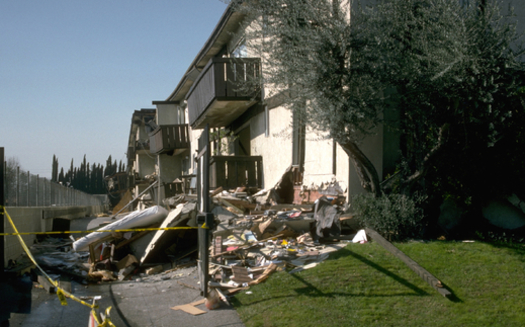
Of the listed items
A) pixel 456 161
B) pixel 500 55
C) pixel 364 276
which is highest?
pixel 500 55

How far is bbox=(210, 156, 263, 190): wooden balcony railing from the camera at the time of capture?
43.5 feet

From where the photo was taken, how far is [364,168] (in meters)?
7.96

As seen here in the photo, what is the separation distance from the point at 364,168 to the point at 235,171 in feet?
20.1

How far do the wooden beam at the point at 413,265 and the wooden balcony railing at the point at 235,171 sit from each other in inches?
265

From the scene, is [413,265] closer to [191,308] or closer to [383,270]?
[383,270]

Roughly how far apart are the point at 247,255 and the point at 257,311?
1.87 metres

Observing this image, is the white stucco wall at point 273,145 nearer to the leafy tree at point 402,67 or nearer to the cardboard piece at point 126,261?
the leafy tree at point 402,67

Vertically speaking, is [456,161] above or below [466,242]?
above

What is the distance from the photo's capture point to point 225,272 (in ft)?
21.9

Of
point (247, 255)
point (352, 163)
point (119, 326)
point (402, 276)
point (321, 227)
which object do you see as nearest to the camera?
point (119, 326)

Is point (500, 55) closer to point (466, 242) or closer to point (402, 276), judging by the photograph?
point (466, 242)

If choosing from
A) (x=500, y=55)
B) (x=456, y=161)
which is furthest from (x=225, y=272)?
(x=500, y=55)

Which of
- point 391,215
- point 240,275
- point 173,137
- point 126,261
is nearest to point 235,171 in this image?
point 126,261

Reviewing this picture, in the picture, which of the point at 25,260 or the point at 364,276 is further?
the point at 25,260
